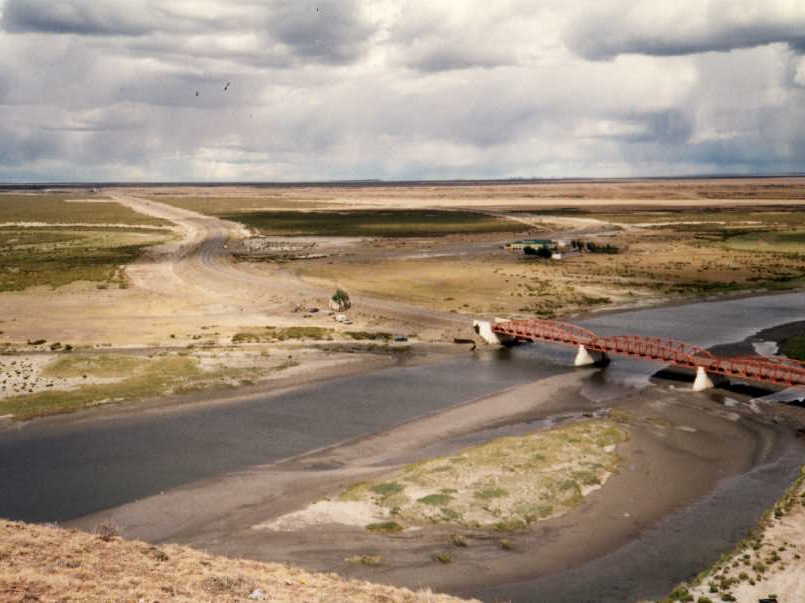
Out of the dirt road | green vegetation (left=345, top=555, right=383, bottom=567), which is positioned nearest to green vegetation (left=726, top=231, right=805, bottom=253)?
the dirt road

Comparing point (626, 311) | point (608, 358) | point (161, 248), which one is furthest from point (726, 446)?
point (161, 248)

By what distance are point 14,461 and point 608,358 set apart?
5047cm

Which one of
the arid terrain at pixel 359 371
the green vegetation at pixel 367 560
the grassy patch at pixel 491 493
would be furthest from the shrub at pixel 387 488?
the green vegetation at pixel 367 560

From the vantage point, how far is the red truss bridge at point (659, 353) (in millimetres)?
58938

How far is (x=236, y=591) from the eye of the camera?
2642 centimetres

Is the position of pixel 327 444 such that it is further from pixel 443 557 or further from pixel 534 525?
pixel 443 557

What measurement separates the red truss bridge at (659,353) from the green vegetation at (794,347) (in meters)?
3.36

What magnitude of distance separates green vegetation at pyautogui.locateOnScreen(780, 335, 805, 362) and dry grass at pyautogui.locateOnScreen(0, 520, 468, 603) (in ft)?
184

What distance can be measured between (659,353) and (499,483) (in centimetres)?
3137

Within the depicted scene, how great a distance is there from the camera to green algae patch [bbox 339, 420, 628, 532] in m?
37.0

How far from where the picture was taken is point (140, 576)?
88.7 ft

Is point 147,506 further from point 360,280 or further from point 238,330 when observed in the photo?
point 360,280

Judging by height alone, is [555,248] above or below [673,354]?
above

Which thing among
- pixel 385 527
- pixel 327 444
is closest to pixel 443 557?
pixel 385 527
